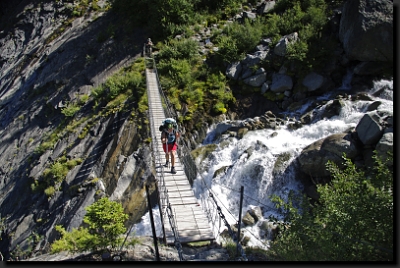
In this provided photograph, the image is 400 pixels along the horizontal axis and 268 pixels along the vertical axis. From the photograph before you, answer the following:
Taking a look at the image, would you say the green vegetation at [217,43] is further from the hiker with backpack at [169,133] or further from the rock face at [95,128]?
the hiker with backpack at [169,133]

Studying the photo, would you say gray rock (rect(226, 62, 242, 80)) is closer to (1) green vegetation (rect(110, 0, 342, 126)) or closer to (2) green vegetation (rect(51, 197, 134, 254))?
(1) green vegetation (rect(110, 0, 342, 126))

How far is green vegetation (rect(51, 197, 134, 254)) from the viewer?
5848mm

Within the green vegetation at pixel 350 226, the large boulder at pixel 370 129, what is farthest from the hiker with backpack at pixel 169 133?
the large boulder at pixel 370 129

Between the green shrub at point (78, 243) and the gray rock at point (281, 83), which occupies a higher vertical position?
the gray rock at point (281, 83)

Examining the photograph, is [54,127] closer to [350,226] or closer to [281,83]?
[281,83]

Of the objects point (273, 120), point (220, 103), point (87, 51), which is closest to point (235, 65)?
point (220, 103)

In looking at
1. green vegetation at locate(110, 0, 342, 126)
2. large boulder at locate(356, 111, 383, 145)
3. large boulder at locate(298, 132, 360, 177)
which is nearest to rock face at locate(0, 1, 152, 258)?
green vegetation at locate(110, 0, 342, 126)

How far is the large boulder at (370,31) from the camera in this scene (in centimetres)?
1050

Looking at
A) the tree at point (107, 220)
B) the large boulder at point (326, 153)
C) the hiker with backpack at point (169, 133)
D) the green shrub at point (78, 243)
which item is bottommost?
A: the green shrub at point (78, 243)

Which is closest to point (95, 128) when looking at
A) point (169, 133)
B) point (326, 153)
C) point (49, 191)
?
point (49, 191)

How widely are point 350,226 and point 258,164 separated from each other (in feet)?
17.6

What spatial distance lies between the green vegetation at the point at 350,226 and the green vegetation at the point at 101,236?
3.07 meters

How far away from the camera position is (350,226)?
410 cm

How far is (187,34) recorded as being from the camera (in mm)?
15836
